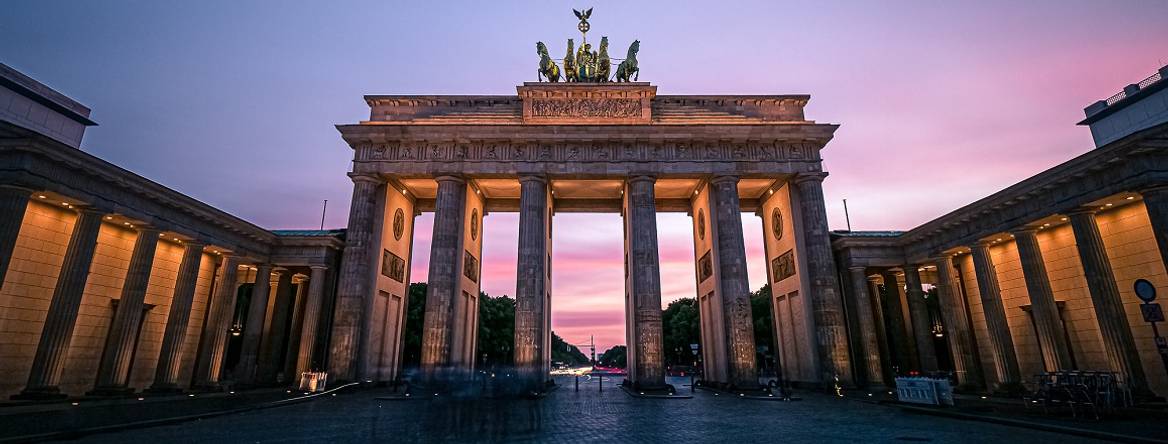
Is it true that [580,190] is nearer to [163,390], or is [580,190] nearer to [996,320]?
[996,320]

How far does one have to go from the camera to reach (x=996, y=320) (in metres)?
21.7

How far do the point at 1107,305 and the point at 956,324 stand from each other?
8.74 metres

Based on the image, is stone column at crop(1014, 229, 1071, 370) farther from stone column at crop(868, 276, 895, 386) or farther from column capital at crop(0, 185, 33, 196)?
column capital at crop(0, 185, 33, 196)

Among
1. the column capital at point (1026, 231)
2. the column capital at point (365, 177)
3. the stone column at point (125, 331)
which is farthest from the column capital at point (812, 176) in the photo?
the stone column at point (125, 331)

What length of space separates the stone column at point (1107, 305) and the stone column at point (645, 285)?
16.2 meters

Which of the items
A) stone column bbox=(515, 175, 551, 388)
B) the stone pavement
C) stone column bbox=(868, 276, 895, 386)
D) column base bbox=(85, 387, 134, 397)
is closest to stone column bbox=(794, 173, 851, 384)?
stone column bbox=(868, 276, 895, 386)

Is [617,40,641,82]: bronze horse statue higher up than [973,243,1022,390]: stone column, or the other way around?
[617,40,641,82]: bronze horse statue

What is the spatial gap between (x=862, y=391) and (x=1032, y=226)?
10361 millimetres

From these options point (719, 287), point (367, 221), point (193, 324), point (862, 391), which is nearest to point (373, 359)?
point (367, 221)

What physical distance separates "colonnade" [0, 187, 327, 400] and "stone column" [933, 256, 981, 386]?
33.5m

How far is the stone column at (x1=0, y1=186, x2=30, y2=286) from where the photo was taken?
1503cm

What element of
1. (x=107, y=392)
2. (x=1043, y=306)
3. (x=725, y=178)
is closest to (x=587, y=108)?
(x=725, y=178)

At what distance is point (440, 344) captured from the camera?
24.9 metres

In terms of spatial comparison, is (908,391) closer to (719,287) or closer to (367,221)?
(719,287)
